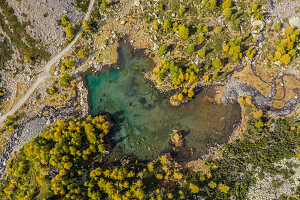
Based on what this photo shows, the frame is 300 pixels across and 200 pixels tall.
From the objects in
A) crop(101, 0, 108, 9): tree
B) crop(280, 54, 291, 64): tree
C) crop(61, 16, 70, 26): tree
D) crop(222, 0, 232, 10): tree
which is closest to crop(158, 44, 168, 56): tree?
crop(222, 0, 232, 10): tree

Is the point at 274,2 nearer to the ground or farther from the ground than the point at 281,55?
farther from the ground

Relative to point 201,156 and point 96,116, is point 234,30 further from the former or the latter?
point 96,116

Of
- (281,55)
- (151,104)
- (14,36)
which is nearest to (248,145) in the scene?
(281,55)

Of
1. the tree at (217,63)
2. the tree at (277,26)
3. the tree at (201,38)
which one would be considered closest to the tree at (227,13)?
the tree at (201,38)

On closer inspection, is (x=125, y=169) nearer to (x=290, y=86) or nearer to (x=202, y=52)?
(x=202, y=52)

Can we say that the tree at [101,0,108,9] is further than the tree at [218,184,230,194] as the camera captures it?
Yes

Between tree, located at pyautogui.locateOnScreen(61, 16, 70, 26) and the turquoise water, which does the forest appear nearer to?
the turquoise water

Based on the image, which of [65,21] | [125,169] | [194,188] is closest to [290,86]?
[194,188]

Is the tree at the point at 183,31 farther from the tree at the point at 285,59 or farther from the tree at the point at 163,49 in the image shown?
the tree at the point at 285,59
